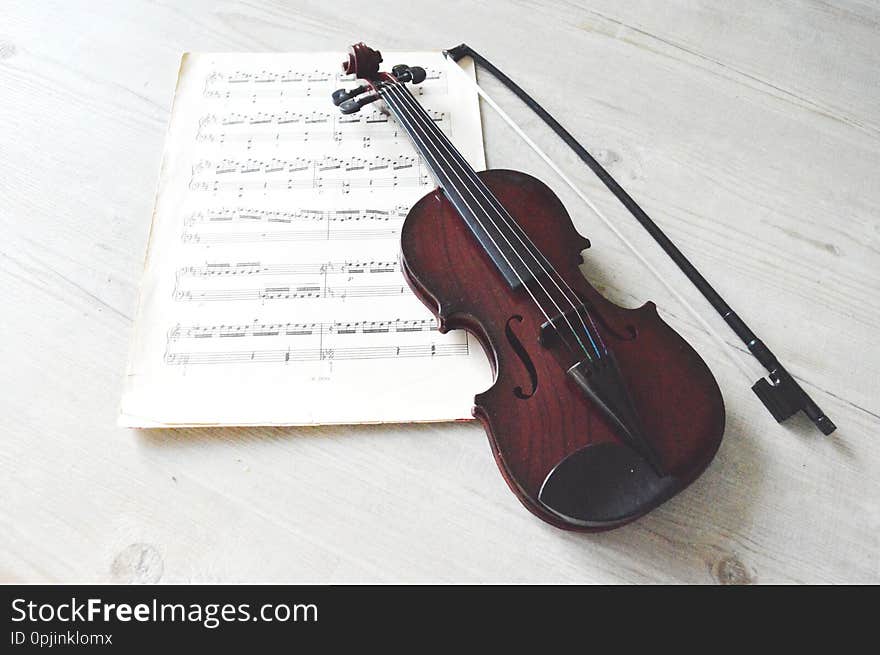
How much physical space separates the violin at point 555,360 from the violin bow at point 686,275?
13cm

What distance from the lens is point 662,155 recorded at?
106 centimetres

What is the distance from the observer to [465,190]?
0.88m

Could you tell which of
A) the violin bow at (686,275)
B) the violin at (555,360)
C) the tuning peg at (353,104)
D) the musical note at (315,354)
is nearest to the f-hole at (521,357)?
the violin at (555,360)

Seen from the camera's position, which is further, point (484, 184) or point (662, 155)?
point (662, 155)

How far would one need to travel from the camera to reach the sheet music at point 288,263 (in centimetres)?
84

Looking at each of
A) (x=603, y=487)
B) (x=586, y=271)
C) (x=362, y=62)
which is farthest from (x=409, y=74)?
(x=603, y=487)

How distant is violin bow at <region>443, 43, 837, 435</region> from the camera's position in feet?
2.77

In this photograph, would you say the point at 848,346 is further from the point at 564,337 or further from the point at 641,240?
the point at 564,337

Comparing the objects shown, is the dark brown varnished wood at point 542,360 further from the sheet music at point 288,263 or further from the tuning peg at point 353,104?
the tuning peg at point 353,104

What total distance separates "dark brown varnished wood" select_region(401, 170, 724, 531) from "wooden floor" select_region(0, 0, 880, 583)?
0.10 meters

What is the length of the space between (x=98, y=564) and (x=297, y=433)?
24cm

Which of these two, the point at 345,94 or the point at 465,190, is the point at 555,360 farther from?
the point at 345,94

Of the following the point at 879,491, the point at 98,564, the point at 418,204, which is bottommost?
the point at 98,564

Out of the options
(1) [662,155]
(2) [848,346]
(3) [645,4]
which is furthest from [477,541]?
(3) [645,4]
